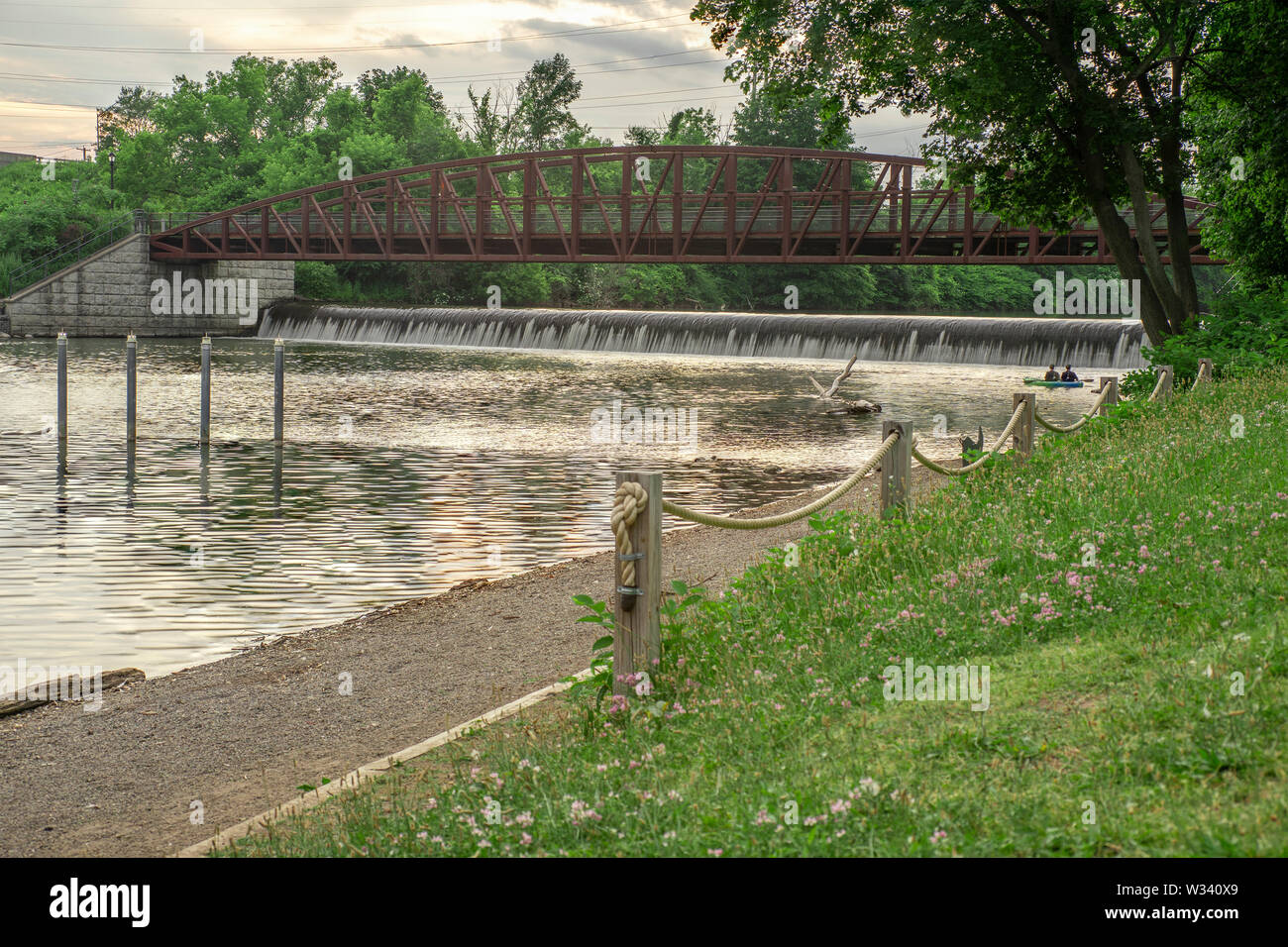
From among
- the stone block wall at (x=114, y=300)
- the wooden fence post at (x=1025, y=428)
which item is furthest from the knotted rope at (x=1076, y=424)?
the stone block wall at (x=114, y=300)

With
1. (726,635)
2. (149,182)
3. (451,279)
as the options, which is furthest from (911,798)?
(149,182)

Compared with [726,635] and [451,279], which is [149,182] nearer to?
[451,279]

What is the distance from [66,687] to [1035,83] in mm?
17258

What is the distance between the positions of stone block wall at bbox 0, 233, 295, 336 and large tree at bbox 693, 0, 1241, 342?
49.7 meters

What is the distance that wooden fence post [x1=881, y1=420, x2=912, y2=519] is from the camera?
1058 centimetres

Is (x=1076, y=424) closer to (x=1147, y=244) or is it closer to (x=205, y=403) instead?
(x=1147, y=244)

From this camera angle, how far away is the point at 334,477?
2127 centimetres

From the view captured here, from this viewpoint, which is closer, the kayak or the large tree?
the large tree

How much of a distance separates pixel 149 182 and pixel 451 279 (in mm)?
25081

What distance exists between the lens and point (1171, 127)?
21672 mm

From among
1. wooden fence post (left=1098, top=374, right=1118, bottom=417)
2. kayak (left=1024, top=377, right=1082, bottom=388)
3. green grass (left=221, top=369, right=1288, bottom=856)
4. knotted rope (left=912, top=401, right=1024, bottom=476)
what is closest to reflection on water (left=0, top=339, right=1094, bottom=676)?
kayak (left=1024, top=377, right=1082, bottom=388)

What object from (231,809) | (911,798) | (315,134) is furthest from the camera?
(315,134)

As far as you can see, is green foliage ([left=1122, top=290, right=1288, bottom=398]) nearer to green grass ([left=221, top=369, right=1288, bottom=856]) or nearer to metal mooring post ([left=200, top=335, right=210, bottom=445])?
green grass ([left=221, top=369, right=1288, bottom=856])

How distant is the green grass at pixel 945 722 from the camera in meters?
4.77
